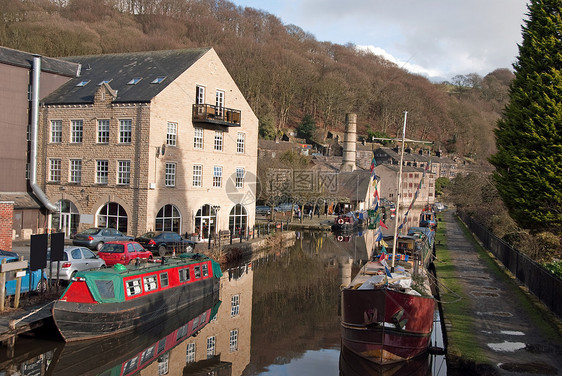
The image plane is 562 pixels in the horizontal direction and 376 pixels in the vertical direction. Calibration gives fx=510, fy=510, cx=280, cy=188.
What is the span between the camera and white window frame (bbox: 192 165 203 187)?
3167cm

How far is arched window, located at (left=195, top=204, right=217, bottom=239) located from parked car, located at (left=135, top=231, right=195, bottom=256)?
16.7 ft

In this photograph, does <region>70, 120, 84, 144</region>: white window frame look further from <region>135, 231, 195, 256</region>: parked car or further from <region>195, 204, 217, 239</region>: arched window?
<region>195, 204, 217, 239</region>: arched window

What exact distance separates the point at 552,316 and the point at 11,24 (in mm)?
67179

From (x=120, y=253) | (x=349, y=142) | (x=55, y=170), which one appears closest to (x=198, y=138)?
(x=55, y=170)

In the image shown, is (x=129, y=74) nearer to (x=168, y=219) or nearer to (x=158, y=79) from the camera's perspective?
(x=158, y=79)

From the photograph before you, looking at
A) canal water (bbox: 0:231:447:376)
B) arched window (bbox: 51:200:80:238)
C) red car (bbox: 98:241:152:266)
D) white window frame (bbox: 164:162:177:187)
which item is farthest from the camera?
arched window (bbox: 51:200:80:238)

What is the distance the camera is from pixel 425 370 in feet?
46.4

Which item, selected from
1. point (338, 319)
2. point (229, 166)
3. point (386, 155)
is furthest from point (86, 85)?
point (386, 155)

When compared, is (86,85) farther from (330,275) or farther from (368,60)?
(368,60)

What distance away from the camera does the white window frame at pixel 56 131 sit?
102 ft

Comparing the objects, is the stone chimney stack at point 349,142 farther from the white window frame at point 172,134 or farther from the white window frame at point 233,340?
the white window frame at point 233,340

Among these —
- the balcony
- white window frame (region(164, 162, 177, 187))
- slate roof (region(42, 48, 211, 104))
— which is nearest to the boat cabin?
white window frame (region(164, 162, 177, 187))

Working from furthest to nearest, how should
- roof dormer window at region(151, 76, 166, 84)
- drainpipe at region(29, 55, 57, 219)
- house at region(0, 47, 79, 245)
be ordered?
roof dormer window at region(151, 76, 166, 84) < drainpipe at region(29, 55, 57, 219) < house at region(0, 47, 79, 245)

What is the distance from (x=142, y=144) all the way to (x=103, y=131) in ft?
9.83
